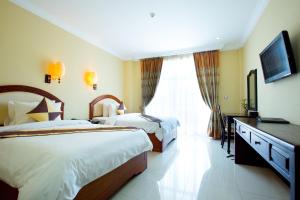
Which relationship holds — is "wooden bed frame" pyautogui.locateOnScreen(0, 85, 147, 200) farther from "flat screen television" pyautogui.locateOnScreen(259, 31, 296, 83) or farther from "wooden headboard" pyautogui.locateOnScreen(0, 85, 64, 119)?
"flat screen television" pyautogui.locateOnScreen(259, 31, 296, 83)

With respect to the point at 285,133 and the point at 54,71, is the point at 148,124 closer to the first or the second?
the point at 54,71

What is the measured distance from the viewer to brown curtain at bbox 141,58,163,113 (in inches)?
217

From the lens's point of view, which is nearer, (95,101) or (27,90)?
(27,90)

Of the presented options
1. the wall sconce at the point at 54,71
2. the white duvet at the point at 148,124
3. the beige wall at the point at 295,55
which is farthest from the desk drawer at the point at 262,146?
the wall sconce at the point at 54,71

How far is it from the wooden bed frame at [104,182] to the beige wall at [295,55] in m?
2.07

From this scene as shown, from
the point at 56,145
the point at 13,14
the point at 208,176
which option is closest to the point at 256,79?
the point at 208,176

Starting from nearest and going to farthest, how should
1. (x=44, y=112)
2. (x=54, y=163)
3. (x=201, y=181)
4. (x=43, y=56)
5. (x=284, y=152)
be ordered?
(x=284, y=152) → (x=54, y=163) → (x=201, y=181) → (x=44, y=112) → (x=43, y=56)

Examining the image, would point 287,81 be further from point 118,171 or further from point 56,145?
point 56,145

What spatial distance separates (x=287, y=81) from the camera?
6.78ft

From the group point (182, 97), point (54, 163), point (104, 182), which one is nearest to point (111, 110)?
point (182, 97)

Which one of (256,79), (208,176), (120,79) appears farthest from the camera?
(120,79)

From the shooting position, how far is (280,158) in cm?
106

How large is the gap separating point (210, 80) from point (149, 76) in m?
2.01

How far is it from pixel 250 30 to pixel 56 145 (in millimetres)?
4428
